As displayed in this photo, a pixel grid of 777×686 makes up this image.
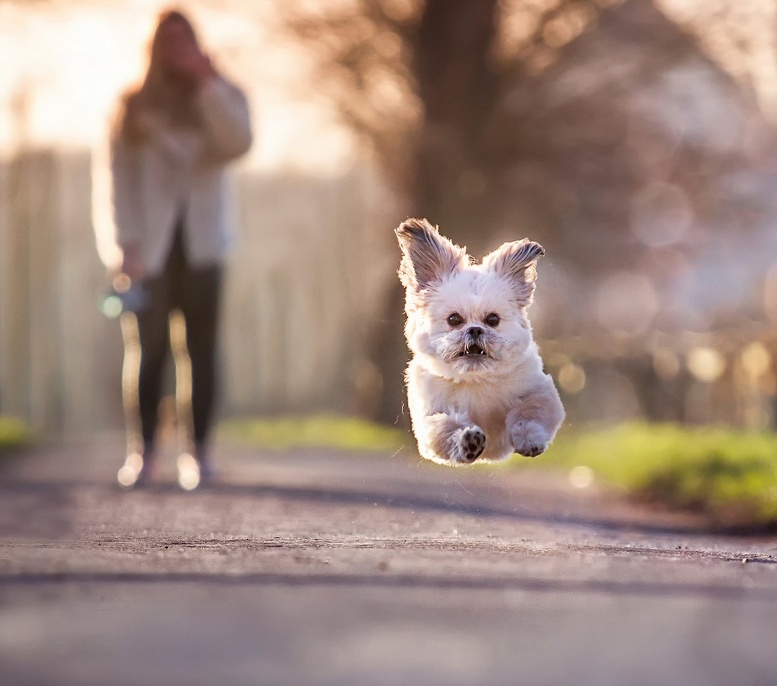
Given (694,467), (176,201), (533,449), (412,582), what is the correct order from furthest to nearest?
(694,467) < (176,201) < (412,582) < (533,449)

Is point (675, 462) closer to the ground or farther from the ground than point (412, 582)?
farther from the ground

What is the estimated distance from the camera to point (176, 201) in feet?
22.3

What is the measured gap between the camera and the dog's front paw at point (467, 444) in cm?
302

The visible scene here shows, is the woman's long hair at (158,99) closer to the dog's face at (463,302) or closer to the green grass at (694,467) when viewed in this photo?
the green grass at (694,467)

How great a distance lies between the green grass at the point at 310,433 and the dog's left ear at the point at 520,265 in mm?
4867

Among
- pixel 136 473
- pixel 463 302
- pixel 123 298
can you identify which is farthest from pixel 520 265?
pixel 136 473

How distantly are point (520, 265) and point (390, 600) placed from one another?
87 cm

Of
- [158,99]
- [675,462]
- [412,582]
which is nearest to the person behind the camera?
[412,582]

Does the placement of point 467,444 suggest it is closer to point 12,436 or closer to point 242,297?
point 12,436

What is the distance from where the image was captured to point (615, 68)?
42.3 feet

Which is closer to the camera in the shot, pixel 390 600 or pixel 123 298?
pixel 390 600

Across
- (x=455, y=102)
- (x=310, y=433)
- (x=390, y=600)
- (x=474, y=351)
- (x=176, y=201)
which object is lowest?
(x=390, y=600)

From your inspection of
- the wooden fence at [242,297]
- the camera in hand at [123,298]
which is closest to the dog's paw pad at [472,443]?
the camera in hand at [123,298]

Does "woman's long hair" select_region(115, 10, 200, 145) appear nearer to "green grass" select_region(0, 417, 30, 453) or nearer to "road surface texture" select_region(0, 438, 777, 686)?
"road surface texture" select_region(0, 438, 777, 686)
